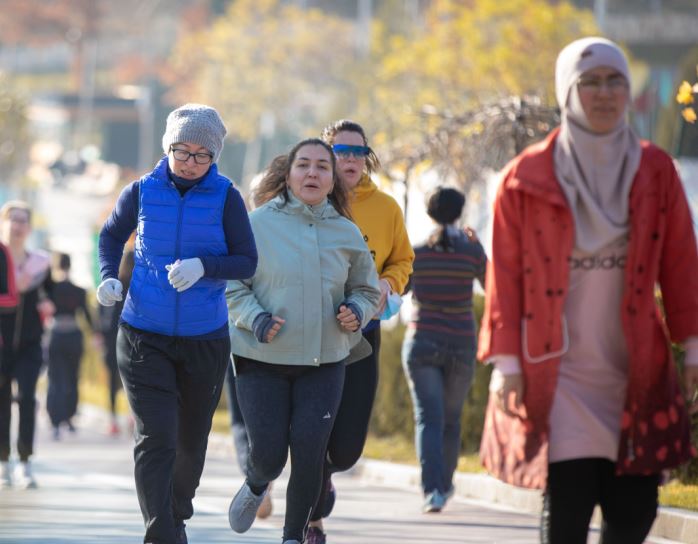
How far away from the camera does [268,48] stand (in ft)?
239

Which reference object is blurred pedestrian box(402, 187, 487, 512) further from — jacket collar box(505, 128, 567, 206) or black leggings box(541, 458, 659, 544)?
black leggings box(541, 458, 659, 544)

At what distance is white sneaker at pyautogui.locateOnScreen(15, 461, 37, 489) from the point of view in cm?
1239

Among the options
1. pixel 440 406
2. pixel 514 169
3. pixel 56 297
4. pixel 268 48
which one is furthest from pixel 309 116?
pixel 514 169

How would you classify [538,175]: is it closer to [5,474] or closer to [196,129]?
[196,129]

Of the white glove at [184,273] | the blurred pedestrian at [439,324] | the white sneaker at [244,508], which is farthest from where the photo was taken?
the blurred pedestrian at [439,324]

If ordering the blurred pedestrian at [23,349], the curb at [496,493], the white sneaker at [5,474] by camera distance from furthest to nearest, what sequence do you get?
the white sneaker at [5,474] → the blurred pedestrian at [23,349] → the curb at [496,493]

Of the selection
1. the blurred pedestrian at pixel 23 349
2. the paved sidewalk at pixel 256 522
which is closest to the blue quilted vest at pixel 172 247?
the paved sidewalk at pixel 256 522

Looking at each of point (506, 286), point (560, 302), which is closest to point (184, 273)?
point (506, 286)

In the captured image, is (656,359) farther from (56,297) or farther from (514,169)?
(56,297)

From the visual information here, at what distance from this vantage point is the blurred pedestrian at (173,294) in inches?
288

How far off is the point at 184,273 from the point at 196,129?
25.2 inches

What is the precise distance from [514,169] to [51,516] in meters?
5.82

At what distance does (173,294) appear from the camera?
7352 millimetres

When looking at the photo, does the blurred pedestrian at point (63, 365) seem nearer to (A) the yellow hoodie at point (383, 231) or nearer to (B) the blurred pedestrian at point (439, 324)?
(B) the blurred pedestrian at point (439, 324)
